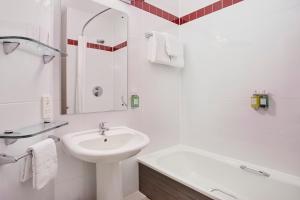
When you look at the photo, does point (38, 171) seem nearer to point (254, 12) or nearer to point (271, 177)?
point (271, 177)

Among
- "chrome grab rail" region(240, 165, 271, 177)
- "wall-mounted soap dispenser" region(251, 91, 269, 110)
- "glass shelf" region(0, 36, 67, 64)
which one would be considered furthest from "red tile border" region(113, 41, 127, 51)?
"chrome grab rail" region(240, 165, 271, 177)

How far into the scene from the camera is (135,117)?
5.72 ft

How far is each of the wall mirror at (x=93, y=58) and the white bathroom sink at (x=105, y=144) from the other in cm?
22

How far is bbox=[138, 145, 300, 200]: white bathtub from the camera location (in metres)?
1.29

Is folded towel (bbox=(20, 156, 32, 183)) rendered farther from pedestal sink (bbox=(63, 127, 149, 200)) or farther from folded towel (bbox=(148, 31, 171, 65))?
folded towel (bbox=(148, 31, 171, 65))

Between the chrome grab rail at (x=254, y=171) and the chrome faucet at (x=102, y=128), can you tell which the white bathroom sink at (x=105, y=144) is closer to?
the chrome faucet at (x=102, y=128)

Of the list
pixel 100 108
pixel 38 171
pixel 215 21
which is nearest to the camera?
pixel 38 171

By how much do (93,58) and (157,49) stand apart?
→ 2.22 ft

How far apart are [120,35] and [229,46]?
3.67 ft

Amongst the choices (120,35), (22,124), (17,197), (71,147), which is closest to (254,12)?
(120,35)

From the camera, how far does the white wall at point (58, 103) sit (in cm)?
83

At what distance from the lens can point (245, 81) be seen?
63.2 inches

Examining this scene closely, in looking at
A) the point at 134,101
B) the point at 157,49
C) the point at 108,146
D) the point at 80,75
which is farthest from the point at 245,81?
the point at 80,75

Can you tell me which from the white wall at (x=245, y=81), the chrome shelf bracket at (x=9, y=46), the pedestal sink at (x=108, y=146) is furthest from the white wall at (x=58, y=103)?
the white wall at (x=245, y=81)
